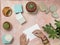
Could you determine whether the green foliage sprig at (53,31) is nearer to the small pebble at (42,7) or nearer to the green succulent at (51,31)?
the green succulent at (51,31)

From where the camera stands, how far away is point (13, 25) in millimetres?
1555

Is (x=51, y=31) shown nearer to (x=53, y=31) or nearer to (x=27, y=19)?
(x=53, y=31)

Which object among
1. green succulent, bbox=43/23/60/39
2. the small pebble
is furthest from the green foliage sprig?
the small pebble

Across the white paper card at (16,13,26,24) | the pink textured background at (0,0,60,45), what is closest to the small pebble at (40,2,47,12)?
the pink textured background at (0,0,60,45)

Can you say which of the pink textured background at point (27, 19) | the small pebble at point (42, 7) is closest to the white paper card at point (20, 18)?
the pink textured background at point (27, 19)

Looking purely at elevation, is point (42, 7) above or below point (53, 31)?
above

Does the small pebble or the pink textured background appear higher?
the small pebble

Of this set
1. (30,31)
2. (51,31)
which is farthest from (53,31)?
(30,31)

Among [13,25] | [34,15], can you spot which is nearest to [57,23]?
[34,15]

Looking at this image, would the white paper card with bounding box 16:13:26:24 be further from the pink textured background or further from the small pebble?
the small pebble

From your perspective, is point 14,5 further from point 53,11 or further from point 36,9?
point 53,11

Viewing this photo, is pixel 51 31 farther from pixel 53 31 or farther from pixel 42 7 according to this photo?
pixel 42 7

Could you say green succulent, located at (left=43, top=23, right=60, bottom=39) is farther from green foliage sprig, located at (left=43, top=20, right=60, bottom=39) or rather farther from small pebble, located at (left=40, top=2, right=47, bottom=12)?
small pebble, located at (left=40, top=2, right=47, bottom=12)

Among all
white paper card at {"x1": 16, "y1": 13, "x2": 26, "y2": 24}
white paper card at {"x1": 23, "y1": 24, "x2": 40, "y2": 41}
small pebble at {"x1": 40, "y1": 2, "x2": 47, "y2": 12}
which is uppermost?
small pebble at {"x1": 40, "y1": 2, "x2": 47, "y2": 12}
